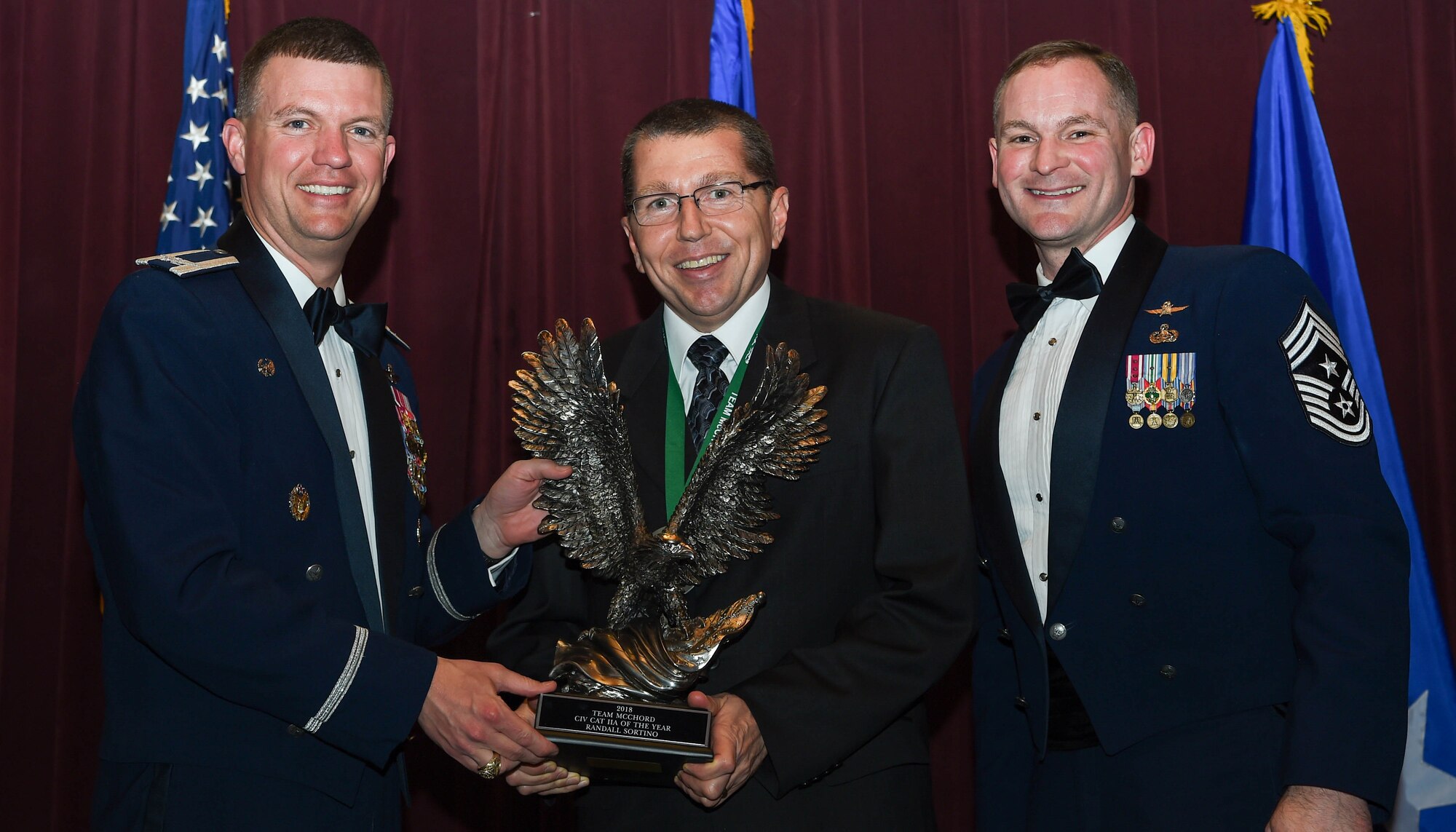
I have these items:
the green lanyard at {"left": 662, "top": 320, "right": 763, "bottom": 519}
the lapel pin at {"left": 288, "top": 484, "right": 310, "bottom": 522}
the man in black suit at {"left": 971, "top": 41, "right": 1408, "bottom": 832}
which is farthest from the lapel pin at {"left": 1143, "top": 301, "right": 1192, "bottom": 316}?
the lapel pin at {"left": 288, "top": 484, "right": 310, "bottom": 522}

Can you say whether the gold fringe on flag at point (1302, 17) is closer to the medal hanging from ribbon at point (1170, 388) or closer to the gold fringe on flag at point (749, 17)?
the gold fringe on flag at point (749, 17)

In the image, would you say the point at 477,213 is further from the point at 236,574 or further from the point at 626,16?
the point at 236,574

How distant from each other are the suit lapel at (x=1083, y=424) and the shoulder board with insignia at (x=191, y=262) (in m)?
1.77

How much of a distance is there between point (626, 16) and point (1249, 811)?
130 inches

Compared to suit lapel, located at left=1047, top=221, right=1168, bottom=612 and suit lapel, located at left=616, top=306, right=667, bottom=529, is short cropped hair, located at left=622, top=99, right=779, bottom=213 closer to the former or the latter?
suit lapel, located at left=616, top=306, right=667, bottom=529

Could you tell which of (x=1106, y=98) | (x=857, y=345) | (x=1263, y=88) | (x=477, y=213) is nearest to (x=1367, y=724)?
(x=857, y=345)

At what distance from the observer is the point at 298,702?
2053 mm

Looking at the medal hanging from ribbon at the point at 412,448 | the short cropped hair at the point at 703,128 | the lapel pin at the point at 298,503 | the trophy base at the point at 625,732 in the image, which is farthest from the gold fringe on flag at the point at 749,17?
the trophy base at the point at 625,732

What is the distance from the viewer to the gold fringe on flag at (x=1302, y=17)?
397cm

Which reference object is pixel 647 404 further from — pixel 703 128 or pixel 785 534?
pixel 703 128

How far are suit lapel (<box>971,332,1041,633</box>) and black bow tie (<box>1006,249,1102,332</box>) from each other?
0.07 metres

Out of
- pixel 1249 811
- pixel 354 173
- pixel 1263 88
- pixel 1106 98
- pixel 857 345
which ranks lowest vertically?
pixel 1249 811

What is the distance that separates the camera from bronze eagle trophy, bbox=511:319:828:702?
2.19m

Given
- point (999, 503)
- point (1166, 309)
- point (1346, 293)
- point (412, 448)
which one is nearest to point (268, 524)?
point (412, 448)
